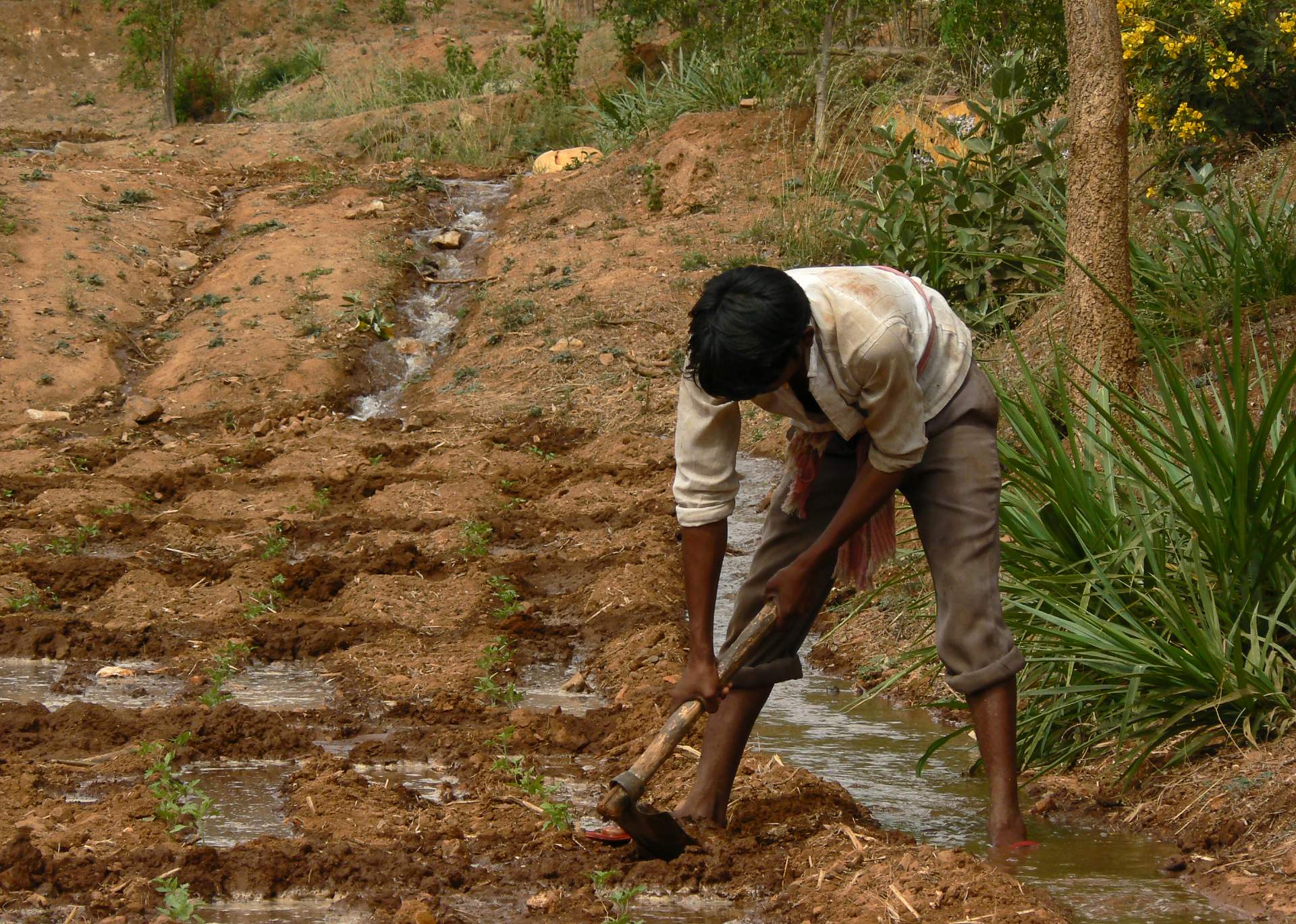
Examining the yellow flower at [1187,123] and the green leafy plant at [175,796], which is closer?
the green leafy plant at [175,796]

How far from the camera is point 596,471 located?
813cm

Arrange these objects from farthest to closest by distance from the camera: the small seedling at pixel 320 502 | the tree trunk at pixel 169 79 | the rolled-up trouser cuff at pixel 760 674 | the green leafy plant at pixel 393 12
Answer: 1. the green leafy plant at pixel 393 12
2. the tree trunk at pixel 169 79
3. the small seedling at pixel 320 502
4. the rolled-up trouser cuff at pixel 760 674

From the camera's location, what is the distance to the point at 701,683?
116 inches

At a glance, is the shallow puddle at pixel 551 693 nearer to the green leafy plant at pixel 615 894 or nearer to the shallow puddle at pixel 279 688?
the shallow puddle at pixel 279 688

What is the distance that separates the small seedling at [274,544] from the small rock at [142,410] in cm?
323

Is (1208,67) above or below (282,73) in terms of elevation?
below

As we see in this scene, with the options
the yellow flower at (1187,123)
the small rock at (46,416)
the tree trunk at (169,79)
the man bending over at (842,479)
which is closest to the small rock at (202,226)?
the small rock at (46,416)

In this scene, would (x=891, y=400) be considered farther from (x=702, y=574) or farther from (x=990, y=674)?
(x=990, y=674)

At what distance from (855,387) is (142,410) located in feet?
26.4

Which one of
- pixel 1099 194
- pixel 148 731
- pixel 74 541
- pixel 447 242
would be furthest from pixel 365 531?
pixel 447 242

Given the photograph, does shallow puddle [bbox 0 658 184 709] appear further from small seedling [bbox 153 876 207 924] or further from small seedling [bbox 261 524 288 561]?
small seedling [bbox 153 876 207 924]

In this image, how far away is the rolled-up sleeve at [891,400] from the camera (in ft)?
9.09

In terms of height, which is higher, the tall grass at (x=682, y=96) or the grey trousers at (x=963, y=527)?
the tall grass at (x=682, y=96)

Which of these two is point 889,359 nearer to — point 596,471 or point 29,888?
point 29,888
